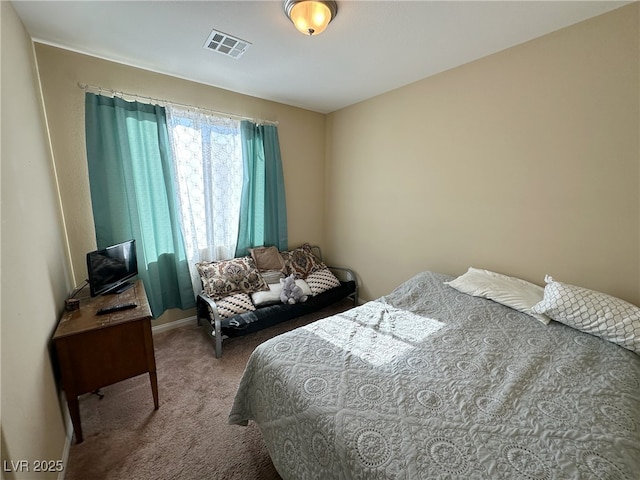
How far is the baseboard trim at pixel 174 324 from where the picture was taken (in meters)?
2.79

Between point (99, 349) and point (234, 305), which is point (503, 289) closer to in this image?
point (234, 305)

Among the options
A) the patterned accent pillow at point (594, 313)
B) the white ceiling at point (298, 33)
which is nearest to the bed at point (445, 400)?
the patterned accent pillow at point (594, 313)

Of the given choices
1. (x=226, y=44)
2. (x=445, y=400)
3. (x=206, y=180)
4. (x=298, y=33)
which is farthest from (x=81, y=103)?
(x=445, y=400)

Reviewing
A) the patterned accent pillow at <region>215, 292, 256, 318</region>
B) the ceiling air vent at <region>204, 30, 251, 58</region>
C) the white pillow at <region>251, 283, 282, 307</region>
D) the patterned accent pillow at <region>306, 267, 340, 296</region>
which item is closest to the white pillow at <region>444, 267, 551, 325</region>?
the patterned accent pillow at <region>306, 267, 340, 296</region>

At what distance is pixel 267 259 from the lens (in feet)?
10.6

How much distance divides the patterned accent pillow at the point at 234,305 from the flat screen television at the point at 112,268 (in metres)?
0.78

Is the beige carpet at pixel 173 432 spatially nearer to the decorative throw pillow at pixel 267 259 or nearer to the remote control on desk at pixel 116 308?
the remote control on desk at pixel 116 308

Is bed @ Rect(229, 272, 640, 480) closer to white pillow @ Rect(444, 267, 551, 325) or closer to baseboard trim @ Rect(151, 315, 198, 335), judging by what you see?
white pillow @ Rect(444, 267, 551, 325)

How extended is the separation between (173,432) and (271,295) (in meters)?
1.37

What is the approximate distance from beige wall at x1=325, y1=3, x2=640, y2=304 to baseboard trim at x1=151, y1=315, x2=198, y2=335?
7.36 ft

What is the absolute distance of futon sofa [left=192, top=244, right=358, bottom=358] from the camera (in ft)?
8.10

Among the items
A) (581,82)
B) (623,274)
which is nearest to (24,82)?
(581,82)

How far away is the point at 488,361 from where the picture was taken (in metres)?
1.36

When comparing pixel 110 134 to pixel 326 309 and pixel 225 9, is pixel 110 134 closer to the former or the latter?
pixel 225 9
